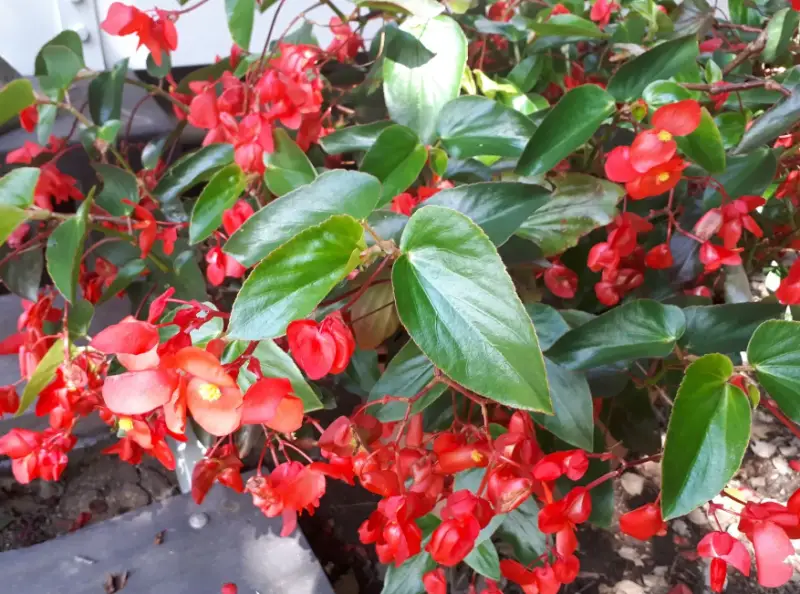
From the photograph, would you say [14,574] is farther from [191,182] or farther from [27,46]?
[27,46]

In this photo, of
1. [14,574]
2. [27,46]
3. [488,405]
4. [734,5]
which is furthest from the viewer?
[27,46]

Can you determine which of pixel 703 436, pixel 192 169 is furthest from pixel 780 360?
pixel 192 169

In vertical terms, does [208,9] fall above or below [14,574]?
above

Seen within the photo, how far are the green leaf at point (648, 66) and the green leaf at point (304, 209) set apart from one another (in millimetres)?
272

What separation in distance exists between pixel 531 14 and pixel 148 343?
2.40 feet

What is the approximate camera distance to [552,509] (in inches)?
17.7

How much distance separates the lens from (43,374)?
0.56 metres

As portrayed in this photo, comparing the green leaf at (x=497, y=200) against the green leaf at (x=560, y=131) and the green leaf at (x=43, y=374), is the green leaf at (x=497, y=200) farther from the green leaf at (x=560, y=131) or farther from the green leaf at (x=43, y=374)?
the green leaf at (x=43, y=374)

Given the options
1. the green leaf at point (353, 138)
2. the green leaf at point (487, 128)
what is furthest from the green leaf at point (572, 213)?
the green leaf at point (353, 138)

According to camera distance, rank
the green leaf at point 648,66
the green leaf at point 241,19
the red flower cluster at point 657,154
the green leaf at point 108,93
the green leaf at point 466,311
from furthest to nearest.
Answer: the green leaf at point 108,93
the green leaf at point 241,19
the green leaf at point 648,66
the red flower cluster at point 657,154
the green leaf at point 466,311

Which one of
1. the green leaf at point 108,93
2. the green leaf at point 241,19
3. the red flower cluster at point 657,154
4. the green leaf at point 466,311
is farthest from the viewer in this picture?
the green leaf at point 108,93

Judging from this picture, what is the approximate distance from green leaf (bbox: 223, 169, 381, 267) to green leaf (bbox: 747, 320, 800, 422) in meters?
0.27

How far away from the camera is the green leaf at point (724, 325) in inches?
19.2

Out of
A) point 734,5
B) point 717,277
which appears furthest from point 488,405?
point 734,5
